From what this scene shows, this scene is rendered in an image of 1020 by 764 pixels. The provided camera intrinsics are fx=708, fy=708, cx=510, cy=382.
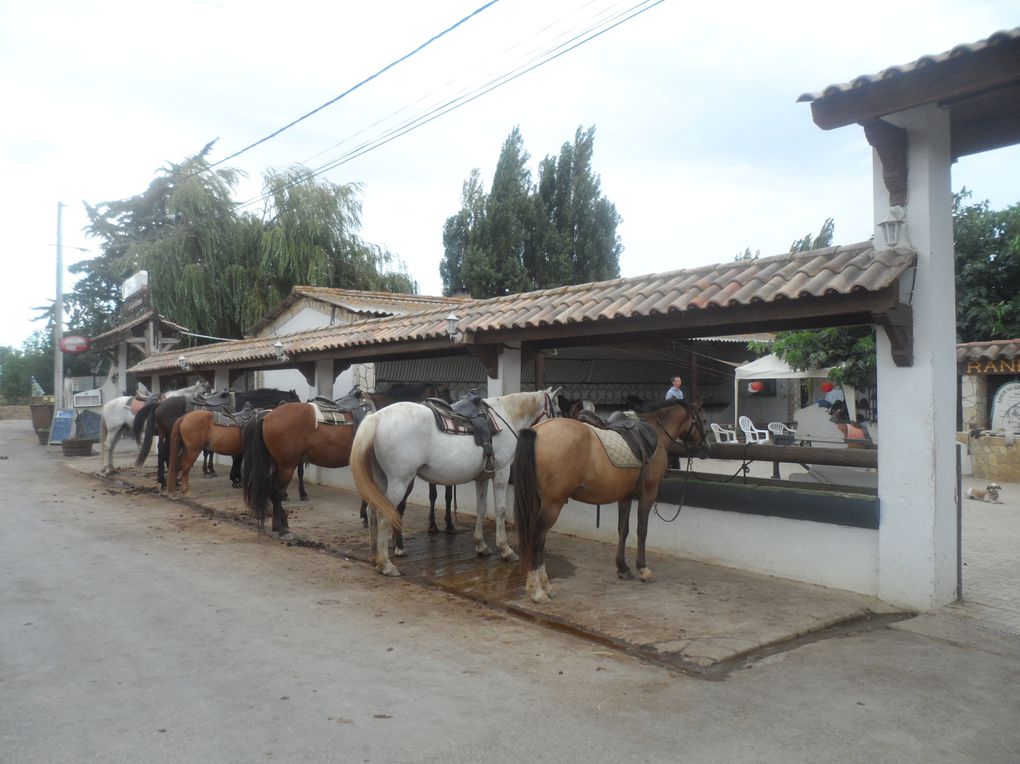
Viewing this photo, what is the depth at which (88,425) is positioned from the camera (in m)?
22.5

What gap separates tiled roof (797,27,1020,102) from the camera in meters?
4.47

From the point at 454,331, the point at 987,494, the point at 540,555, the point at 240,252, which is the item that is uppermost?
the point at 240,252

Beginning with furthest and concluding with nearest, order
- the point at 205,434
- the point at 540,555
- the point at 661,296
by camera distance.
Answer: the point at 205,434
the point at 661,296
the point at 540,555

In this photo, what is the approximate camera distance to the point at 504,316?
854 cm

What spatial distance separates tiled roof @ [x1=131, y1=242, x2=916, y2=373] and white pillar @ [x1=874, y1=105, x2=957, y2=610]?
35 centimetres

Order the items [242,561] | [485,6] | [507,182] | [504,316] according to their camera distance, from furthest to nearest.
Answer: [507,182] → [504,316] → [485,6] → [242,561]

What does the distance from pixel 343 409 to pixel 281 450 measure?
101cm

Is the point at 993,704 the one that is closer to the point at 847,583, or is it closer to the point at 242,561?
the point at 847,583

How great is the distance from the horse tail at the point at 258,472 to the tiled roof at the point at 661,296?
2284mm

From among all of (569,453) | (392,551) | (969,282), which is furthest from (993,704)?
(969,282)

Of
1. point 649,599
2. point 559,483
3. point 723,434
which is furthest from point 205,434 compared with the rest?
point 723,434

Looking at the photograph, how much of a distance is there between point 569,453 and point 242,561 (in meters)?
3.72

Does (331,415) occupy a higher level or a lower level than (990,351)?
lower

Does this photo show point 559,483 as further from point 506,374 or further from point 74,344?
point 74,344
